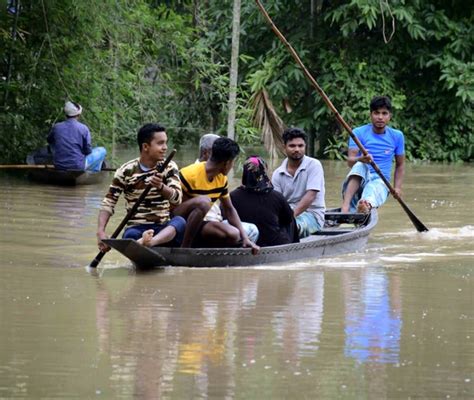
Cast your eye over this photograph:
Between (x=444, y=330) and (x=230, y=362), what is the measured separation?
155 cm

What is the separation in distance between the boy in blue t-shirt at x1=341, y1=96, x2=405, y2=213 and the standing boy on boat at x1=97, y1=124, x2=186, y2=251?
325cm

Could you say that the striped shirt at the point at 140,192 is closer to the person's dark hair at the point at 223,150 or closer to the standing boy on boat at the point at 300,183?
the person's dark hair at the point at 223,150

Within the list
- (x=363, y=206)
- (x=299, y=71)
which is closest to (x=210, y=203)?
(x=363, y=206)

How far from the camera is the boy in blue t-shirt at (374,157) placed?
476 inches

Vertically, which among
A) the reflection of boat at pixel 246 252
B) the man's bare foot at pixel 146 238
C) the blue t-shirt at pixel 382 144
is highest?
the blue t-shirt at pixel 382 144

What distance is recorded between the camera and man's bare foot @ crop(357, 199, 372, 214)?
1178 centimetres

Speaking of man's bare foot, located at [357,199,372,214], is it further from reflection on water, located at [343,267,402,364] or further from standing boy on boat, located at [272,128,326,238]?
reflection on water, located at [343,267,402,364]

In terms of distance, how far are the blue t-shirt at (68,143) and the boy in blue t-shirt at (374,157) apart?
4.88m

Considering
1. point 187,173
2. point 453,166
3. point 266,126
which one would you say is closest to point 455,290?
point 187,173

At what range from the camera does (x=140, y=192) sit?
9.06 meters

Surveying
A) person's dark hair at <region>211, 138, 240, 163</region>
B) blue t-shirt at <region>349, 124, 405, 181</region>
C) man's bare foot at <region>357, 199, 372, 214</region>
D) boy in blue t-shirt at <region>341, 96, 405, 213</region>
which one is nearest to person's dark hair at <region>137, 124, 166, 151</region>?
person's dark hair at <region>211, 138, 240, 163</region>

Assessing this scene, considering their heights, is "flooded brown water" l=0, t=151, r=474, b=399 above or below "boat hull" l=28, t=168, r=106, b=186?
below

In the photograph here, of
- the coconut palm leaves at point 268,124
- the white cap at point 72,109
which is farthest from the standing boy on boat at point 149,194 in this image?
the coconut palm leaves at point 268,124

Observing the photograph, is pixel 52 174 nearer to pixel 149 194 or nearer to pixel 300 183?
pixel 300 183
